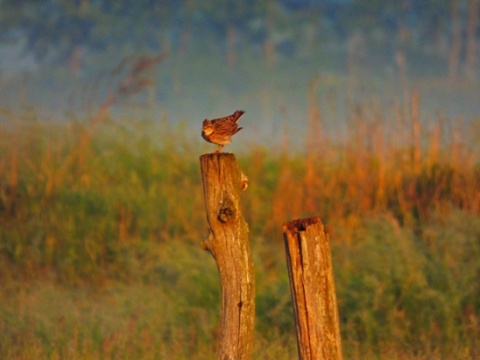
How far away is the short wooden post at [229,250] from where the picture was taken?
404cm

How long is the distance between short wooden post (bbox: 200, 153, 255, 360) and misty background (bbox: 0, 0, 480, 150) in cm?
3445

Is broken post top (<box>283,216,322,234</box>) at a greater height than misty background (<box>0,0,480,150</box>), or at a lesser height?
lesser

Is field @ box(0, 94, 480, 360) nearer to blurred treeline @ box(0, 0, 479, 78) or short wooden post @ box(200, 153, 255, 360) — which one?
short wooden post @ box(200, 153, 255, 360)

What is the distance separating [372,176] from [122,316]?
384 centimetres

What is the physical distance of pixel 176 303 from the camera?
7.11 metres

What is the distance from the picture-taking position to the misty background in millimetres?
40688

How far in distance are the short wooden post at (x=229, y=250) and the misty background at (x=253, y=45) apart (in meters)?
34.4

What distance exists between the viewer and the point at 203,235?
9.25 metres

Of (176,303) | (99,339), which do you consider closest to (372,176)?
(176,303)

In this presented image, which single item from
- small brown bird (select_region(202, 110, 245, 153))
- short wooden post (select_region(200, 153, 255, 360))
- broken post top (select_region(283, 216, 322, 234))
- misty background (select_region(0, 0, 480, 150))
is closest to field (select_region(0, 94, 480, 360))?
short wooden post (select_region(200, 153, 255, 360))

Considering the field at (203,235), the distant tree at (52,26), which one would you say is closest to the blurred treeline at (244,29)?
the distant tree at (52,26)

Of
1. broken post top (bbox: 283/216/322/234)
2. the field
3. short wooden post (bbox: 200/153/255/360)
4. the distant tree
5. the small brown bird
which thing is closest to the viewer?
broken post top (bbox: 283/216/322/234)

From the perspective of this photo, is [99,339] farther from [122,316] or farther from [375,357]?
[375,357]

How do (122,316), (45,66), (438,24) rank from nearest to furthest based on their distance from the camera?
1. (122,316)
2. (45,66)
3. (438,24)
